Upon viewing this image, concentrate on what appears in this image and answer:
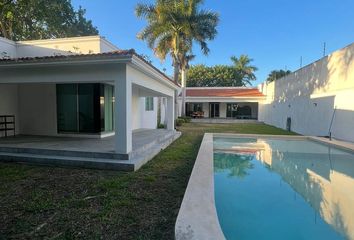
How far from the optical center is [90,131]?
38.1ft

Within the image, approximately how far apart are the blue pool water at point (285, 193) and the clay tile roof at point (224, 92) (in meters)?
22.4

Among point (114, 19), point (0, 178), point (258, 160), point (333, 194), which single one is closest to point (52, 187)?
point (0, 178)

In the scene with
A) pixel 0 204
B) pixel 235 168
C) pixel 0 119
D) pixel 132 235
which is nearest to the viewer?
pixel 132 235

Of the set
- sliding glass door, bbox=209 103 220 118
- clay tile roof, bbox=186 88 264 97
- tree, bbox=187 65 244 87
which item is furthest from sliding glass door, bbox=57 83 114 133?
tree, bbox=187 65 244 87

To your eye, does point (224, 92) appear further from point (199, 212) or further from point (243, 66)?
point (199, 212)

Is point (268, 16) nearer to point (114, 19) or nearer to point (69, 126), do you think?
point (114, 19)

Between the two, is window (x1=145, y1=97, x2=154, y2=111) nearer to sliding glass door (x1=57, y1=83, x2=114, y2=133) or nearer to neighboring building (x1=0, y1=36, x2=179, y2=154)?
neighboring building (x1=0, y1=36, x2=179, y2=154)

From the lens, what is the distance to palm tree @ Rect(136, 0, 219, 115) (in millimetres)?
22344

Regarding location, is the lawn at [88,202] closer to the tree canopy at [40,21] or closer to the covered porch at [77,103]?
the covered porch at [77,103]

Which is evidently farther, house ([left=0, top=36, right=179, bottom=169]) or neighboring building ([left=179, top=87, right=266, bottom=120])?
neighboring building ([left=179, top=87, right=266, bottom=120])

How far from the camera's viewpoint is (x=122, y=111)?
788 cm

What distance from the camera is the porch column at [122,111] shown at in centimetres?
784

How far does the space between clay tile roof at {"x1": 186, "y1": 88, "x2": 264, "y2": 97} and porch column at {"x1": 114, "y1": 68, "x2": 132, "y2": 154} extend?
27.4m

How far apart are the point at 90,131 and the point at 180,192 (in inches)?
276
